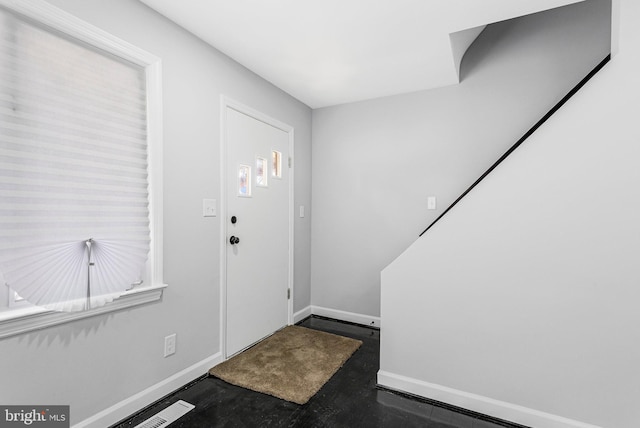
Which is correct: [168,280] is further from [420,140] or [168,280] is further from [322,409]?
[420,140]

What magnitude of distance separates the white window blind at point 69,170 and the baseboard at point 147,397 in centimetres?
61

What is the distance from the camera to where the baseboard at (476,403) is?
5.32ft

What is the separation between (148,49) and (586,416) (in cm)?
319

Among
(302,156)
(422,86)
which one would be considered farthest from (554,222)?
(302,156)

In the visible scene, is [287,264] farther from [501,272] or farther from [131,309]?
[501,272]

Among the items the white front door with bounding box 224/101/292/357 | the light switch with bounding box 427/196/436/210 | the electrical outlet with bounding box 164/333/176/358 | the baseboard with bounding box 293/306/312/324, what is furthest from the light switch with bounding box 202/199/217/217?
the light switch with bounding box 427/196/436/210

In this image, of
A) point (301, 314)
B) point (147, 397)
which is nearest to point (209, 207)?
point (147, 397)

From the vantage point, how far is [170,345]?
192 cm

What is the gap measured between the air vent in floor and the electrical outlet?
296 millimetres

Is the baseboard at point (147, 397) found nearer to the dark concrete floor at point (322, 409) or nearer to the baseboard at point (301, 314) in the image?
the dark concrete floor at point (322, 409)

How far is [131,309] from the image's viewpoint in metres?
1.71

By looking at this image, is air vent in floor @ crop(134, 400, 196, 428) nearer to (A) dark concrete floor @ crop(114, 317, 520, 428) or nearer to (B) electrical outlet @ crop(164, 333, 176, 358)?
(A) dark concrete floor @ crop(114, 317, 520, 428)

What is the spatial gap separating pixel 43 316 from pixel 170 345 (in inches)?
29.4

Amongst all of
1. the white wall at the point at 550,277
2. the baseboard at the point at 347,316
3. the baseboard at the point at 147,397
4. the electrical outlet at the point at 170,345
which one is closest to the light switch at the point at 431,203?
the white wall at the point at 550,277
